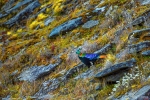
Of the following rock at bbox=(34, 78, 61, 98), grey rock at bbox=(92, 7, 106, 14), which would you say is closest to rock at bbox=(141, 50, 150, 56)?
rock at bbox=(34, 78, 61, 98)

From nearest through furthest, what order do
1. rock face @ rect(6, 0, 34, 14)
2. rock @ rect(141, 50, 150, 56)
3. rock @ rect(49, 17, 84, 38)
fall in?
rock @ rect(141, 50, 150, 56) → rock @ rect(49, 17, 84, 38) → rock face @ rect(6, 0, 34, 14)

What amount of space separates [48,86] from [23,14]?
6.34 metres

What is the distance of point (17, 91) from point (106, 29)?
7.97 feet

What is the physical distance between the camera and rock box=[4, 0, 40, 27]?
13.6 metres

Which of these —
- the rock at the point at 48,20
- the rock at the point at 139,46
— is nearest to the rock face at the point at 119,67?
the rock at the point at 139,46

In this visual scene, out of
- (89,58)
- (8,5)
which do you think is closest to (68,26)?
(89,58)

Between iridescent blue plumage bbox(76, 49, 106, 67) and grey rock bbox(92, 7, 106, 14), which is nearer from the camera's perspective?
iridescent blue plumage bbox(76, 49, 106, 67)

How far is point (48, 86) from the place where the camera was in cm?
790

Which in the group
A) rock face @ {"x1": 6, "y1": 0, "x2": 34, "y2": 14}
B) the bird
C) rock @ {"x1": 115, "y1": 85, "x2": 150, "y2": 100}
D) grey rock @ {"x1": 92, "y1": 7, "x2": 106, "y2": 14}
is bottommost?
rock face @ {"x1": 6, "y1": 0, "x2": 34, "y2": 14}

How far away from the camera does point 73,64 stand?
26.4 feet

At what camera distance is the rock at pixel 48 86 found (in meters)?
7.72

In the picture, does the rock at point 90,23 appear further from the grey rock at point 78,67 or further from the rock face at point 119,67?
the rock face at point 119,67

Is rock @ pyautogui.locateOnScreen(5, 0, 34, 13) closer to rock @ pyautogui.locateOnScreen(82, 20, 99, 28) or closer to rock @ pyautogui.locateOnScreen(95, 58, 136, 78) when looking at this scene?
rock @ pyautogui.locateOnScreen(82, 20, 99, 28)

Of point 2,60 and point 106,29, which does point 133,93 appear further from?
point 2,60
